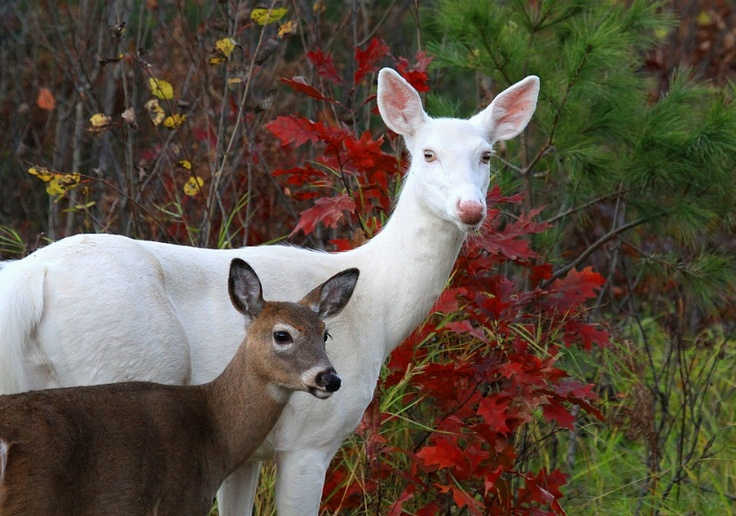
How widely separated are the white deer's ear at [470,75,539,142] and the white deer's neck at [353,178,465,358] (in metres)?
0.56

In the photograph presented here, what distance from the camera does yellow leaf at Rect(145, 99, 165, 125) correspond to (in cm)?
665

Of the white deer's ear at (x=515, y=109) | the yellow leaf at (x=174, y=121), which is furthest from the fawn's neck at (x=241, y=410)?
the yellow leaf at (x=174, y=121)

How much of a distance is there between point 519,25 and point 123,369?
3602 mm

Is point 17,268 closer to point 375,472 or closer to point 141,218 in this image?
point 375,472

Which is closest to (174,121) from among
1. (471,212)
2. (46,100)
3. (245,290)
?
(46,100)

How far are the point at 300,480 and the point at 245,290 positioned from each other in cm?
89

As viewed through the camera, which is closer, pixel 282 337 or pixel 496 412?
pixel 282 337

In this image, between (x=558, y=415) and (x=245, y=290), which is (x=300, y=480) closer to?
(x=245, y=290)

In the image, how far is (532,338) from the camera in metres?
6.39

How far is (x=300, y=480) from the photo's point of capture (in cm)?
504

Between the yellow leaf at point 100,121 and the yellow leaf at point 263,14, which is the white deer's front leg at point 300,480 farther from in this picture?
the yellow leaf at point 263,14

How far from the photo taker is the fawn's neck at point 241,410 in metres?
4.66

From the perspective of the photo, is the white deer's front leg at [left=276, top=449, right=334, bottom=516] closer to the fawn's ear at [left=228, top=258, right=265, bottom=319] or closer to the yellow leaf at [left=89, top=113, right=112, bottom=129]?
the fawn's ear at [left=228, top=258, right=265, bottom=319]

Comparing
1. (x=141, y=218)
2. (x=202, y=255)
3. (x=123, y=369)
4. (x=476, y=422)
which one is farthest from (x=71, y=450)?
(x=141, y=218)
